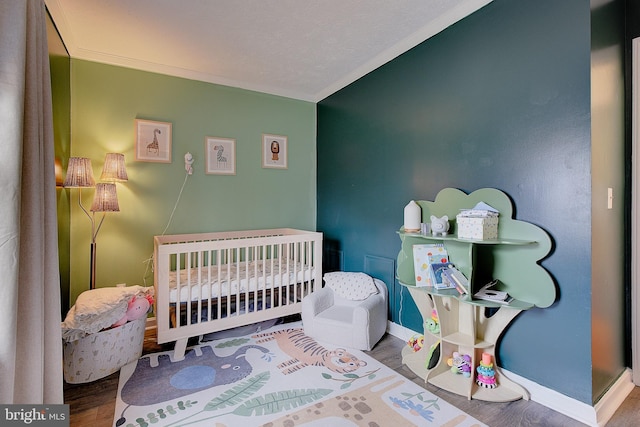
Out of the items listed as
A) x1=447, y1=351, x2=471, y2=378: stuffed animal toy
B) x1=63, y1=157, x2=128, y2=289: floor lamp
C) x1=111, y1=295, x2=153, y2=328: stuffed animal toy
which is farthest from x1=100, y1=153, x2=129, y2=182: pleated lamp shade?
x1=447, y1=351, x2=471, y2=378: stuffed animal toy

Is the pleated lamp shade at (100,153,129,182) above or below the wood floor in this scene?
above

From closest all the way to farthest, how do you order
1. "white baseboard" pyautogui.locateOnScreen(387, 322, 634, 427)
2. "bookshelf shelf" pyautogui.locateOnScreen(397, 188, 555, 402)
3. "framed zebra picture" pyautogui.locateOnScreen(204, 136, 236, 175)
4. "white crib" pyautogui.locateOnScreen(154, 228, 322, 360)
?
"white baseboard" pyautogui.locateOnScreen(387, 322, 634, 427) → "bookshelf shelf" pyautogui.locateOnScreen(397, 188, 555, 402) → "white crib" pyautogui.locateOnScreen(154, 228, 322, 360) → "framed zebra picture" pyautogui.locateOnScreen(204, 136, 236, 175)

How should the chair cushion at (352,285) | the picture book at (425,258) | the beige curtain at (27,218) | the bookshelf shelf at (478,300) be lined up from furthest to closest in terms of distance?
1. the chair cushion at (352,285)
2. the picture book at (425,258)
3. the bookshelf shelf at (478,300)
4. the beige curtain at (27,218)

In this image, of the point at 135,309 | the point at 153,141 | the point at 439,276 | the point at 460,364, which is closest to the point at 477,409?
the point at 460,364

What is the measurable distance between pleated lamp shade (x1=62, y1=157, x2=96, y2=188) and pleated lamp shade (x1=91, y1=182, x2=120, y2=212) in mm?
121

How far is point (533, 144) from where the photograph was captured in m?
1.76

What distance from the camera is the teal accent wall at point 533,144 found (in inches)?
62.7

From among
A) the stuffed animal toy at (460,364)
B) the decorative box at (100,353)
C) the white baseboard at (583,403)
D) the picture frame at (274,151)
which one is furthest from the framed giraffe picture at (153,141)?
the white baseboard at (583,403)

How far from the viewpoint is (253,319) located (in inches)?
103

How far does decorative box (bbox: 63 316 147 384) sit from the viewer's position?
1919 millimetres

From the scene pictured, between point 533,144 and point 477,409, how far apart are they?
1563 millimetres

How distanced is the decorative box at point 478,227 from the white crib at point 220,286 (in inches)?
56.2

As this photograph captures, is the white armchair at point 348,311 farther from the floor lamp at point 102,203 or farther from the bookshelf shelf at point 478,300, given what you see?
the floor lamp at point 102,203

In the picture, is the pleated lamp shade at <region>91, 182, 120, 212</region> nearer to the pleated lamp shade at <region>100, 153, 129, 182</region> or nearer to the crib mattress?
the pleated lamp shade at <region>100, 153, 129, 182</region>
